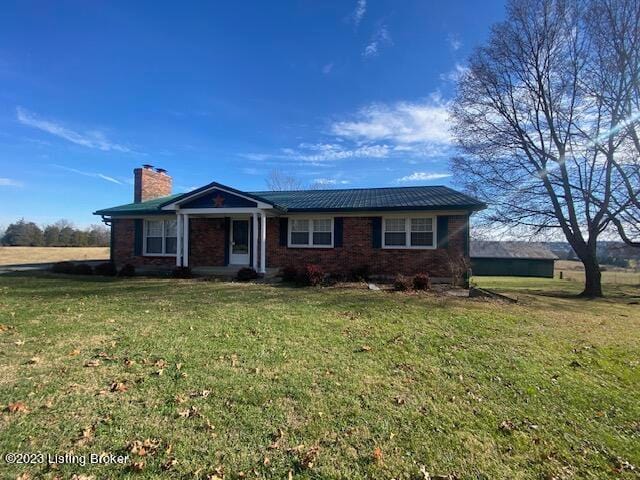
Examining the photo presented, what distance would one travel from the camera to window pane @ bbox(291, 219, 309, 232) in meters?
14.7

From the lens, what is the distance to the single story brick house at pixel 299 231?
523 inches

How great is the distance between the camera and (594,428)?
337cm

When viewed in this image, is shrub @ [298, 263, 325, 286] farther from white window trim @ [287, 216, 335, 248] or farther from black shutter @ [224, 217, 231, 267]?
black shutter @ [224, 217, 231, 267]

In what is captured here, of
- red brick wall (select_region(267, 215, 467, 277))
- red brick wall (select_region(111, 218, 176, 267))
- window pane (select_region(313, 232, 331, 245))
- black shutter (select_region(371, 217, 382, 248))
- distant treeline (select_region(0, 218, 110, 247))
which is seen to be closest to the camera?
red brick wall (select_region(267, 215, 467, 277))

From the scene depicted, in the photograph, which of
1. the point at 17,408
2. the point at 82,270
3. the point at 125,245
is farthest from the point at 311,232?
the point at 17,408

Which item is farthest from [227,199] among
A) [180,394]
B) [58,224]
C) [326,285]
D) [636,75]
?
[58,224]

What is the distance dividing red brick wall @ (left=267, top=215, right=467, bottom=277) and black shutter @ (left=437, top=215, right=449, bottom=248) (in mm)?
135

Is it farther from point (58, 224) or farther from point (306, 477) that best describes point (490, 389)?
point (58, 224)

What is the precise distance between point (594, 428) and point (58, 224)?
69032mm

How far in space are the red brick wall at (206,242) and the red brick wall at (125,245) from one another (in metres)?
1.86

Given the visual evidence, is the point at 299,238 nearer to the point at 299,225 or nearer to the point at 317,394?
the point at 299,225

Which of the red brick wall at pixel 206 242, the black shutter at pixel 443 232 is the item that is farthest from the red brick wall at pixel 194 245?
the black shutter at pixel 443 232

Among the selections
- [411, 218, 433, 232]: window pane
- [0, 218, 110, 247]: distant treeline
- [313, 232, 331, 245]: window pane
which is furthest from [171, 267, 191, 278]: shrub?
[0, 218, 110, 247]: distant treeline

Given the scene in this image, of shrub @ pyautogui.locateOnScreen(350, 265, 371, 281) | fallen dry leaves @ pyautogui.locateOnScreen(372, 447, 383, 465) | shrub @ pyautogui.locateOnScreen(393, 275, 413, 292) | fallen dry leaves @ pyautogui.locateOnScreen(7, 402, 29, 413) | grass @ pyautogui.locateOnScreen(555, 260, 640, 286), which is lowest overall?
grass @ pyautogui.locateOnScreen(555, 260, 640, 286)
